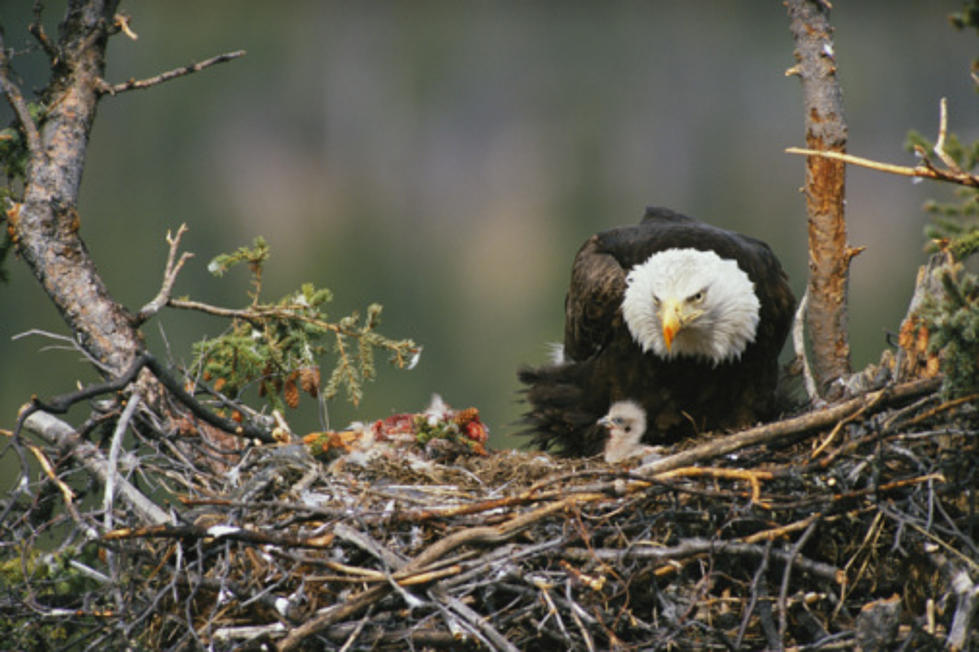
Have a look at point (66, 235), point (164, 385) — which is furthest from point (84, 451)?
point (66, 235)

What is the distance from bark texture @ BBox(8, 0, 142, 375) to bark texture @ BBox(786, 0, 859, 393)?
211 cm

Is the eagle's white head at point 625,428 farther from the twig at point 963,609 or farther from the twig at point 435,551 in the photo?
the twig at point 963,609

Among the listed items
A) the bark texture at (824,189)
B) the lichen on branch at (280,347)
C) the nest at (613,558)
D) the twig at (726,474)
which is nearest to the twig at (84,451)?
the nest at (613,558)

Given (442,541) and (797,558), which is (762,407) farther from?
(442,541)

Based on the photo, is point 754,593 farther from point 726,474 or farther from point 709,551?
point 726,474

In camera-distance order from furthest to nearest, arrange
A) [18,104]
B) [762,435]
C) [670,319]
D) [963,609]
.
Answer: [670,319]
[18,104]
[762,435]
[963,609]

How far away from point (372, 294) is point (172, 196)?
1.97 m

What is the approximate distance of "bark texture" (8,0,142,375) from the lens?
9.20 ft

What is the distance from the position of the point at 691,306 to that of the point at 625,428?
19.8 inches

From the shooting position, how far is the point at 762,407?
11.4 ft

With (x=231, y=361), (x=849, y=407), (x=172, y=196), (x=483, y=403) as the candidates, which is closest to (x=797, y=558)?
(x=849, y=407)

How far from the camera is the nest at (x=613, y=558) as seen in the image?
209 cm

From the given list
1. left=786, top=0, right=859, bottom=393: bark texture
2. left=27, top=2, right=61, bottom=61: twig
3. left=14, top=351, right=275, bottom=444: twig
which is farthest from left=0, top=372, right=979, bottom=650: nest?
left=27, top=2, right=61, bottom=61: twig

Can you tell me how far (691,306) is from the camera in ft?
10.2
